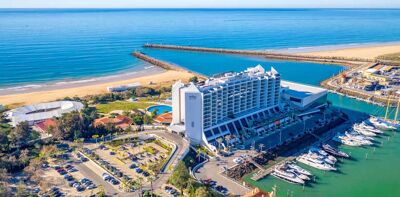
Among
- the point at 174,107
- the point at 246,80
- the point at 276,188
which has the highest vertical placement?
the point at 246,80

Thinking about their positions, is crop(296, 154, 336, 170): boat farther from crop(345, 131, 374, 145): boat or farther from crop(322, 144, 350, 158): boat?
crop(345, 131, 374, 145): boat

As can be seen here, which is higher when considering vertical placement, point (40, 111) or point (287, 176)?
point (40, 111)

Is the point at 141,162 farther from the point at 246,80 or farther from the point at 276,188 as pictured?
the point at 246,80

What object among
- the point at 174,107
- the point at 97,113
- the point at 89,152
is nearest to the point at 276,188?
the point at 174,107

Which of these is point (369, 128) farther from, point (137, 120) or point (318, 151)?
point (137, 120)

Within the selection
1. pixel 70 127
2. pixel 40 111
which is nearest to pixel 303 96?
pixel 70 127

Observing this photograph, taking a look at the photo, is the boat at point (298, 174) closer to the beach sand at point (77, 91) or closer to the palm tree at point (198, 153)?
the palm tree at point (198, 153)
